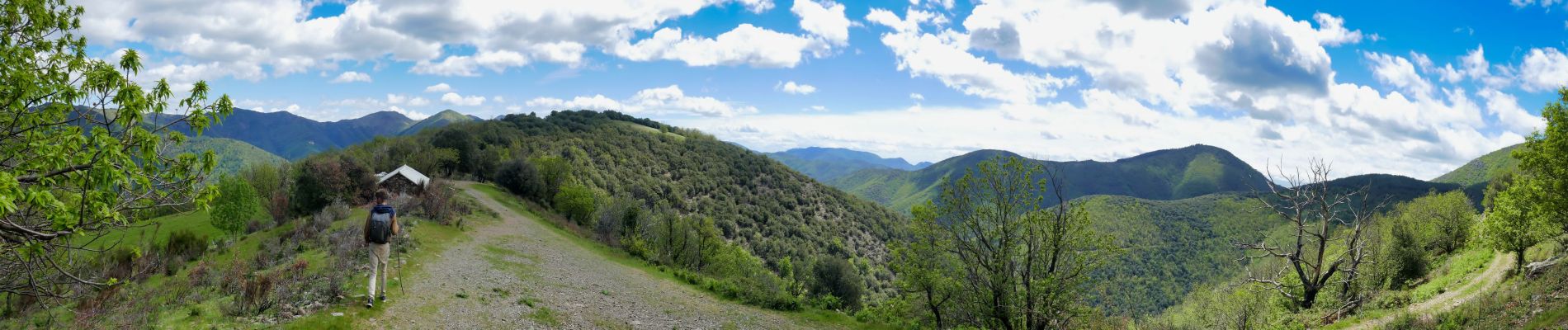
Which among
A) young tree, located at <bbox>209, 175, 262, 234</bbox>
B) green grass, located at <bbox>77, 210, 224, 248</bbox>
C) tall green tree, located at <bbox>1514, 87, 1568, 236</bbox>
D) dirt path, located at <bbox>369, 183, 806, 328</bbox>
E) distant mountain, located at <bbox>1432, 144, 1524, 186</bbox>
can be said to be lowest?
green grass, located at <bbox>77, 210, 224, 248</bbox>

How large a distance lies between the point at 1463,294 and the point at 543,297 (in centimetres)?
3075

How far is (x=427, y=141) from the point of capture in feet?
198

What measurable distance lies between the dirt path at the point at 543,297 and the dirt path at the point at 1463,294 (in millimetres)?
17890

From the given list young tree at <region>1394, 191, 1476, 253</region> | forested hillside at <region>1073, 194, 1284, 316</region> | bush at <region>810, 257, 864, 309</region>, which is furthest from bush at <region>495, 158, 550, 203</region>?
forested hillside at <region>1073, 194, 1284, 316</region>

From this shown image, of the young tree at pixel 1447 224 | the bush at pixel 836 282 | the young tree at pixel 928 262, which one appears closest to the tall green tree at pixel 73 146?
the young tree at pixel 928 262

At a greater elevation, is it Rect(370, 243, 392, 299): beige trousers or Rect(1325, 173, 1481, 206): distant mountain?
Rect(1325, 173, 1481, 206): distant mountain

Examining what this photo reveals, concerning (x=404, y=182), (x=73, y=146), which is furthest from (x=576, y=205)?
(x=73, y=146)

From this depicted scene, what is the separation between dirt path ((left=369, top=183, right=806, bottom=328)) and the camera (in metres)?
13.5

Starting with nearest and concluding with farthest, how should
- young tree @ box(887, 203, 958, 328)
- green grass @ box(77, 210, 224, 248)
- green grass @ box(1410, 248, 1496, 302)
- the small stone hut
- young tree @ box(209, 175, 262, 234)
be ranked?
1. young tree @ box(887, 203, 958, 328)
2. green grass @ box(1410, 248, 1496, 302)
3. young tree @ box(209, 175, 262, 234)
4. green grass @ box(77, 210, 224, 248)
5. the small stone hut

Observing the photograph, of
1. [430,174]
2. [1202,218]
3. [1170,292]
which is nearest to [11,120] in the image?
[430,174]

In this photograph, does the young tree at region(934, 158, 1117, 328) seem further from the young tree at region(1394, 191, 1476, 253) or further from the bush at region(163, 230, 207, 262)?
the young tree at region(1394, 191, 1476, 253)

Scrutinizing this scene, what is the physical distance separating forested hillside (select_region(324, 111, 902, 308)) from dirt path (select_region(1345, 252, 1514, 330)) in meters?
16.6

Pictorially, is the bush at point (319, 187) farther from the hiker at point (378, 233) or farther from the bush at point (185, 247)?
the hiker at point (378, 233)

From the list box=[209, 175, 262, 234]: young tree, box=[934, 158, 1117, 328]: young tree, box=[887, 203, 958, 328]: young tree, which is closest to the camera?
box=[934, 158, 1117, 328]: young tree
